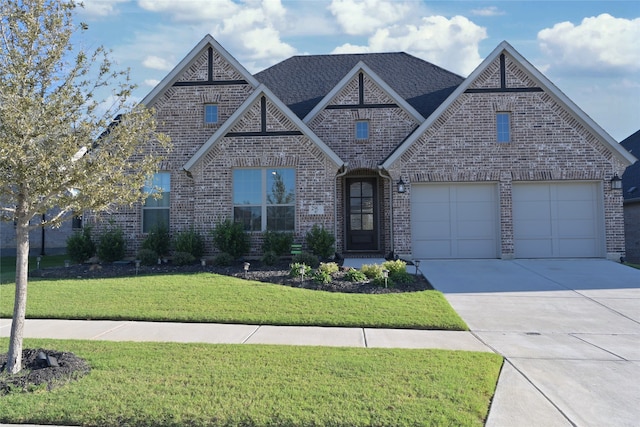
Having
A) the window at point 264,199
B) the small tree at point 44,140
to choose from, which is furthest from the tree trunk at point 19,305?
the window at point 264,199

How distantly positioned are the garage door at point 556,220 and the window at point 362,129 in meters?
5.08

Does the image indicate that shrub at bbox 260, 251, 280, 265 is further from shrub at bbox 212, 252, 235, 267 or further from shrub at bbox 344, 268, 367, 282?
shrub at bbox 344, 268, 367, 282

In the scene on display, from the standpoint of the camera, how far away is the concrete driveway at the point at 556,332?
420 centimetres

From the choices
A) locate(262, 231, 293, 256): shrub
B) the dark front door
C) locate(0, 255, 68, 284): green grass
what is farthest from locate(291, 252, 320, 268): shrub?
locate(0, 255, 68, 284): green grass

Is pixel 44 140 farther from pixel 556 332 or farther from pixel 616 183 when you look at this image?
pixel 616 183

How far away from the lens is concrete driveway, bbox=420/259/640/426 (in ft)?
13.8

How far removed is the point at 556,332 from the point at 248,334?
4.62m

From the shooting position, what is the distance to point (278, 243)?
43.5 feet

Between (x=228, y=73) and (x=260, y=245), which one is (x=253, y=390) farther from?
(x=228, y=73)

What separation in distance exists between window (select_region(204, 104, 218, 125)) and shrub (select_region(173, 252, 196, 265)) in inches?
184

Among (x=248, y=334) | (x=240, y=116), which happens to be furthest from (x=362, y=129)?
(x=248, y=334)

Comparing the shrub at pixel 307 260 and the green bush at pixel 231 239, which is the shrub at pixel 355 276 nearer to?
the shrub at pixel 307 260

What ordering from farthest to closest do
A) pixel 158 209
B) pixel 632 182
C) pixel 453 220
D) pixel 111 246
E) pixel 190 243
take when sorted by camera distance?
1. pixel 632 182
2. pixel 158 209
3. pixel 453 220
4. pixel 111 246
5. pixel 190 243

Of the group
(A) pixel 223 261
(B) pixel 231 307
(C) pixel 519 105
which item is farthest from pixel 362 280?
(C) pixel 519 105
